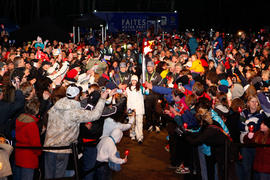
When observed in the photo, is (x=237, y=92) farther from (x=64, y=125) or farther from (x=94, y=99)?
(x=64, y=125)

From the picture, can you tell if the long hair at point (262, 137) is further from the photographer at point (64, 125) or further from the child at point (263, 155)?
the photographer at point (64, 125)

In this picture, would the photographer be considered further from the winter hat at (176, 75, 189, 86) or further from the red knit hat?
the winter hat at (176, 75, 189, 86)

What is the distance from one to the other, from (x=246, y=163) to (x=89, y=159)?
102 inches

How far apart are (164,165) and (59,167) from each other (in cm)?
322

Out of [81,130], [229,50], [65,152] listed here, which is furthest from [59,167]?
[229,50]

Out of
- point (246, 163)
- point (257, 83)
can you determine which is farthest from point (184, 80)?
point (246, 163)

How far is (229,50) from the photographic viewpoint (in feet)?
59.3

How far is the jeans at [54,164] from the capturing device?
5871 millimetres

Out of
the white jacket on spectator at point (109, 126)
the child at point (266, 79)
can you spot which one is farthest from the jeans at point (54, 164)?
the child at point (266, 79)

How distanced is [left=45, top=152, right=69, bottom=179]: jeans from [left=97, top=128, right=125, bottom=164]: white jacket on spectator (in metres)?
0.53

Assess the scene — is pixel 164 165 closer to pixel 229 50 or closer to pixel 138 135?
pixel 138 135

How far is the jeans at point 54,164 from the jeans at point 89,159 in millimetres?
304

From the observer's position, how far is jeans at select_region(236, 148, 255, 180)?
626 cm

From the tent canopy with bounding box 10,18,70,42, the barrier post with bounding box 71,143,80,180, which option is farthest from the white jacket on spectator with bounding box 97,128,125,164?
the tent canopy with bounding box 10,18,70,42
